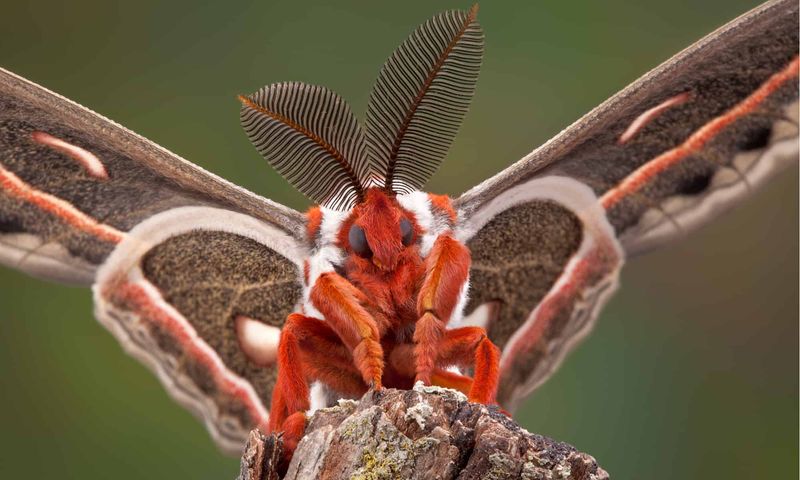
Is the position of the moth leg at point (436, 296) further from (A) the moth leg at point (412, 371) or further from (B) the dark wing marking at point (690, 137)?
(B) the dark wing marking at point (690, 137)

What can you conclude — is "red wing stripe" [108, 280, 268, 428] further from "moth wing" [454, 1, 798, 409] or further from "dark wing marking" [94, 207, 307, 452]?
"moth wing" [454, 1, 798, 409]

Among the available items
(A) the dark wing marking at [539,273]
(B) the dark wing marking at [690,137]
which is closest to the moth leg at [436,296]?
(B) the dark wing marking at [690,137]

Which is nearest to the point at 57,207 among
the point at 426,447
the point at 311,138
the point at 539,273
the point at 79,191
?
the point at 79,191

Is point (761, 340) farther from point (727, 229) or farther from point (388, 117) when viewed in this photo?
point (388, 117)

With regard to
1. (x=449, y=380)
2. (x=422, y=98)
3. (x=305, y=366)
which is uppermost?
(x=422, y=98)

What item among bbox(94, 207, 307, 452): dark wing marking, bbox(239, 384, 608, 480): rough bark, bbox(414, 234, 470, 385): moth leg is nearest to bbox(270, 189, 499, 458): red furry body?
bbox(414, 234, 470, 385): moth leg

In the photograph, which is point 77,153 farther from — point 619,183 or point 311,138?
point 619,183

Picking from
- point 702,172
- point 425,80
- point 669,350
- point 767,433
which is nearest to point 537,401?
point 669,350
